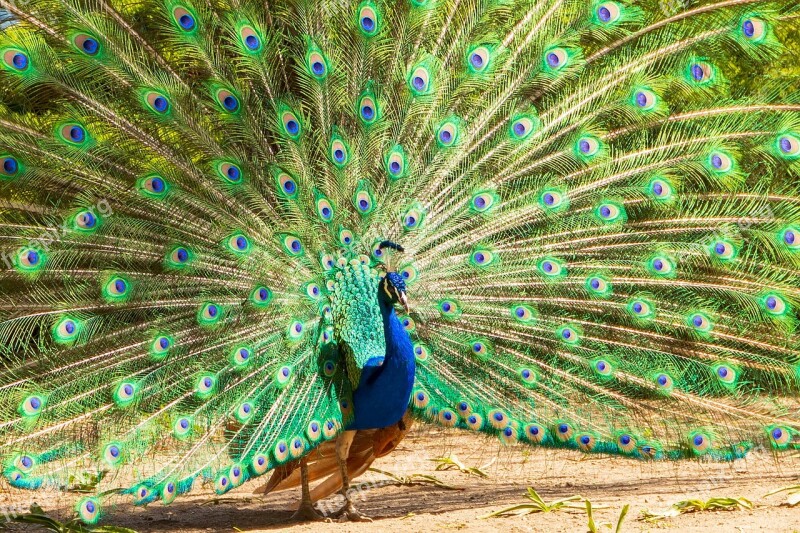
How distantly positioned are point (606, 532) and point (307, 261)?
2.02m

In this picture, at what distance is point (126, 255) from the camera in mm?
5129

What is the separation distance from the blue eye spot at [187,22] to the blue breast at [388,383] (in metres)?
1.72

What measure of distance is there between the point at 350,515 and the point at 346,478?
20 cm

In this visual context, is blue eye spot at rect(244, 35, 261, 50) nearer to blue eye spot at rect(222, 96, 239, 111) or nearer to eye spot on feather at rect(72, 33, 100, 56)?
blue eye spot at rect(222, 96, 239, 111)

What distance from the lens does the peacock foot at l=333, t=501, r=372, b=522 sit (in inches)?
217

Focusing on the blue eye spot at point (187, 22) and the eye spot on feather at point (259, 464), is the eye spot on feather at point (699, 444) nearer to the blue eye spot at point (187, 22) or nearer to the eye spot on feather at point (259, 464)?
the eye spot on feather at point (259, 464)

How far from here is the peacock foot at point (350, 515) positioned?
5508mm

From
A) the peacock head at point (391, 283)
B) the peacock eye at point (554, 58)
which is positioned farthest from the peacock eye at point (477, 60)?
the peacock head at point (391, 283)

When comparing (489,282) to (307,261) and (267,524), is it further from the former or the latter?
(267,524)

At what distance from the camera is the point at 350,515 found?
551 cm

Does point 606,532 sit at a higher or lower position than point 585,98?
lower

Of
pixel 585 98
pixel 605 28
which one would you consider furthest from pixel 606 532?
pixel 605 28

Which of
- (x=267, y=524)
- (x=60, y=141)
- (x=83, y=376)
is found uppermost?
(x=60, y=141)

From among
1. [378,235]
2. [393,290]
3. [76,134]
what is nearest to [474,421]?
[393,290]
